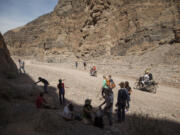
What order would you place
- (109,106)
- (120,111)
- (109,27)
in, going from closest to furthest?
(109,106)
(120,111)
(109,27)

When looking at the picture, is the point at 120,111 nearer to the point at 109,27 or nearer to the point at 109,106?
the point at 109,106

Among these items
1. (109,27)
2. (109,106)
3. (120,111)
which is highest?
(109,27)

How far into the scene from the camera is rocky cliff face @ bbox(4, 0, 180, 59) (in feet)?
75.3

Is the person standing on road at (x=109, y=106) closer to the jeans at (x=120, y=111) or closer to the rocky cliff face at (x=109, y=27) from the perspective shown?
the jeans at (x=120, y=111)

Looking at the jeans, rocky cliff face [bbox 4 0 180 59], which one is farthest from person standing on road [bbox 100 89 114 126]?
rocky cliff face [bbox 4 0 180 59]

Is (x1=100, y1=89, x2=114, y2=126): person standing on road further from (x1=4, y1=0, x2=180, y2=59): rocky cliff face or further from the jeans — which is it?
(x1=4, y1=0, x2=180, y2=59): rocky cliff face

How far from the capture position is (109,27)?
30422 millimetres

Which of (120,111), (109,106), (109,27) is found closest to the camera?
(109,106)

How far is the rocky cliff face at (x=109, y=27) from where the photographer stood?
2294cm

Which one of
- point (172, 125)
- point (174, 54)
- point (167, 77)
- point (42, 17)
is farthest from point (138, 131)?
point (42, 17)

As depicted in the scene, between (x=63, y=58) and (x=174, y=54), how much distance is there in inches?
1015

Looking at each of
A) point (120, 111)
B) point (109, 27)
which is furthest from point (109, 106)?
point (109, 27)

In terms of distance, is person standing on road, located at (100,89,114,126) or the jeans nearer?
person standing on road, located at (100,89,114,126)

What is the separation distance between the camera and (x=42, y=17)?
2793 inches
